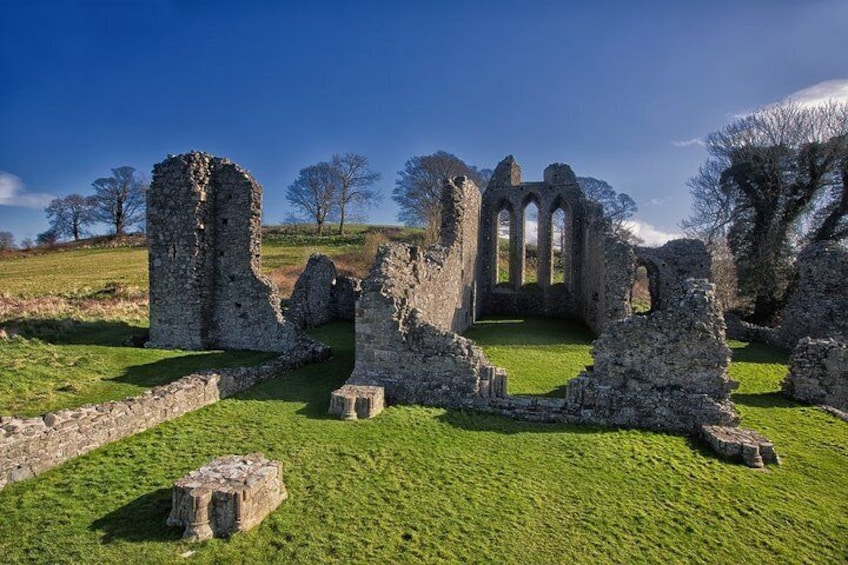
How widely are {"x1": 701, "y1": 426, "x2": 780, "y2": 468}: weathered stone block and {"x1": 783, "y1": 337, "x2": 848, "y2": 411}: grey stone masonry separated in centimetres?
438

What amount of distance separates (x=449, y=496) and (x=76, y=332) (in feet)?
50.8

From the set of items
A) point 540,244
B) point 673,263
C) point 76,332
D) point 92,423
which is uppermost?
point 540,244

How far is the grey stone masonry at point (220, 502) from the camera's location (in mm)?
5219

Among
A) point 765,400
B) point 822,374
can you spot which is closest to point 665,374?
point 765,400

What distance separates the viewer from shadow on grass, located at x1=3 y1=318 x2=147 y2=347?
1439 cm

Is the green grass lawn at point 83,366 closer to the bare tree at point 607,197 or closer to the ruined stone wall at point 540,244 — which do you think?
the ruined stone wall at point 540,244

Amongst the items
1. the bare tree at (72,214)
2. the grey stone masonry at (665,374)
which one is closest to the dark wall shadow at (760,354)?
the grey stone masonry at (665,374)

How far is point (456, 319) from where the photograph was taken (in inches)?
713

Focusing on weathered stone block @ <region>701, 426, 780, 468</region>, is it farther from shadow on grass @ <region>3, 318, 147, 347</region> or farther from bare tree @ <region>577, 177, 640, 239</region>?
bare tree @ <region>577, 177, 640, 239</region>

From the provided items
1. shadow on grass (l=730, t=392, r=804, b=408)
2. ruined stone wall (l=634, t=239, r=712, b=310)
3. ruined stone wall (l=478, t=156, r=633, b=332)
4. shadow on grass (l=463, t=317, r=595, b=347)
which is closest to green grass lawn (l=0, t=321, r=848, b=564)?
shadow on grass (l=730, t=392, r=804, b=408)

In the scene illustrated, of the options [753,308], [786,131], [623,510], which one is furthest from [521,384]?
[786,131]

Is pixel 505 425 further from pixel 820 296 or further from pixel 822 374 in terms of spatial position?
pixel 820 296

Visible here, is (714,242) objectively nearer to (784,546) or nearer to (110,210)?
(784,546)

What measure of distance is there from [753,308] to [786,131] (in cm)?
957
